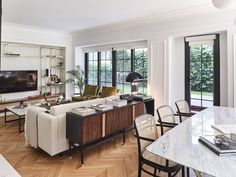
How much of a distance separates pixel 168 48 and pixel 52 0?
2673 mm

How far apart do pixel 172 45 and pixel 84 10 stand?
2186 mm

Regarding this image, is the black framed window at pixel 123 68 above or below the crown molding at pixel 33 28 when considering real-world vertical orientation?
below

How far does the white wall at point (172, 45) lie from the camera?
371 cm

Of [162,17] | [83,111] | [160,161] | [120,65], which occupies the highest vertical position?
[162,17]

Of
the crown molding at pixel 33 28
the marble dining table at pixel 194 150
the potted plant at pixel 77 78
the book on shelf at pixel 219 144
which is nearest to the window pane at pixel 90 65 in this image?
the potted plant at pixel 77 78

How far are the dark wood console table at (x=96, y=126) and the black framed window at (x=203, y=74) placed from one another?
1.77 metres

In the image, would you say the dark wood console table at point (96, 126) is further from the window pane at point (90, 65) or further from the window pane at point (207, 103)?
the window pane at point (90, 65)

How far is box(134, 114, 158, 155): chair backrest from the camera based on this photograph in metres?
1.89

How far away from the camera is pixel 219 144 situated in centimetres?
141

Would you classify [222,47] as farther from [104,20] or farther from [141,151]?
[141,151]

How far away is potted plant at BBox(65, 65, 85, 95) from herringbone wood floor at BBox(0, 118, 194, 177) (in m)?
3.24

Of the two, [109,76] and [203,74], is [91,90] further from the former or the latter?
[203,74]

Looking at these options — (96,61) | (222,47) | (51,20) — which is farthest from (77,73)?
(222,47)

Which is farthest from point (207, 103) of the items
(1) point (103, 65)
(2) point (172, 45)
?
(1) point (103, 65)
